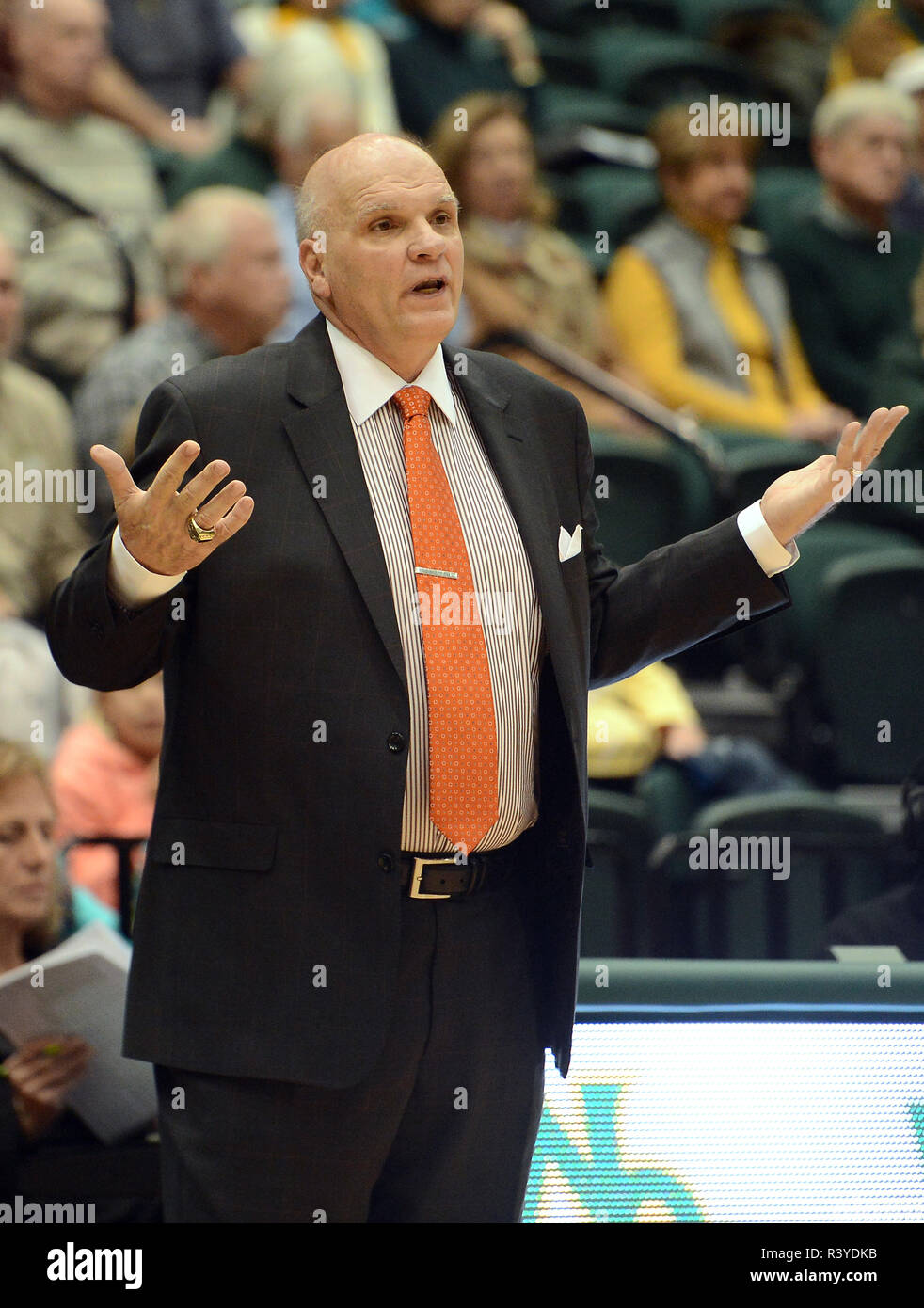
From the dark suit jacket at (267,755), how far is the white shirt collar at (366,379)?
6 centimetres

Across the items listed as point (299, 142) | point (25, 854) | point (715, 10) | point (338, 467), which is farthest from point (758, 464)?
point (338, 467)

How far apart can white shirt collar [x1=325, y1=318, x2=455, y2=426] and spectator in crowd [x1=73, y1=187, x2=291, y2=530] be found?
165cm

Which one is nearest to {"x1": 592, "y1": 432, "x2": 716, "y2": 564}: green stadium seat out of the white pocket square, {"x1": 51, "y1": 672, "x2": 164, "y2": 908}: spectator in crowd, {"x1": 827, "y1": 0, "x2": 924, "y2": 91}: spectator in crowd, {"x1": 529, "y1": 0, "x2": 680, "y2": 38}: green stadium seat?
{"x1": 51, "y1": 672, "x2": 164, "y2": 908}: spectator in crowd

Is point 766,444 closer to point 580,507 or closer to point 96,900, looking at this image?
point 96,900

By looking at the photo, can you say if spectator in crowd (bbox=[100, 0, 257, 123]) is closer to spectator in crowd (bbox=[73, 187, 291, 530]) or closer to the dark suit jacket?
spectator in crowd (bbox=[73, 187, 291, 530])

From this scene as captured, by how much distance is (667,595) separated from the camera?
1.64 m

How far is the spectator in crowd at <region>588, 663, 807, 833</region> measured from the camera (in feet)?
10.4

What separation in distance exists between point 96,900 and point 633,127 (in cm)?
317

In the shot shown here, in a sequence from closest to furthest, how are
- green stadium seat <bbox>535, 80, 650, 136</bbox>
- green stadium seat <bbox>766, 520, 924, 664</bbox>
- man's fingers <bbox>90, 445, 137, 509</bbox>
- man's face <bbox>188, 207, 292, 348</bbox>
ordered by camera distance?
man's fingers <bbox>90, 445, 137, 509</bbox>, man's face <bbox>188, 207, 292, 348</bbox>, green stadium seat <bbox>766, 520, 924, 664</bbox>, green stadium seat <bbox>535, 80, 650, 136</bbox>

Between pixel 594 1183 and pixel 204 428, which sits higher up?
pixel 204 428

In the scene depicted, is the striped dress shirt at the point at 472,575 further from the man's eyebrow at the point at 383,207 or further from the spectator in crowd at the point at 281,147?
the spectator in crowd at the point at 281,147
